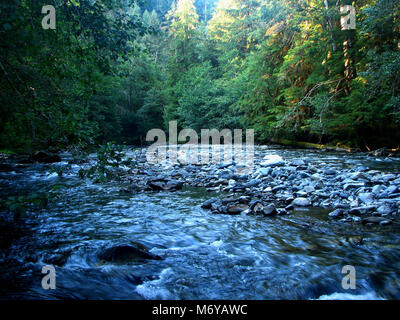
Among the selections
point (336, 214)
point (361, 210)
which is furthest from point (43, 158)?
point (361, 210)

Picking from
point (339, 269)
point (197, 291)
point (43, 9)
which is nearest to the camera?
point (197, 291)

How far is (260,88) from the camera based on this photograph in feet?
65.3

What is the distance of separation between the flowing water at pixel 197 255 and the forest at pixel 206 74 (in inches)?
50.1

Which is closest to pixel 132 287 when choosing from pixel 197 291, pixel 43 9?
pixel 197 291

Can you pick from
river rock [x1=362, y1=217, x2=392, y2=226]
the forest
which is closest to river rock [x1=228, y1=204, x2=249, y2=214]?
river rock [x1=362, y1=217, x2=392, y2=226]

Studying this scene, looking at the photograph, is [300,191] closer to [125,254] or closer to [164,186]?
[164,186]

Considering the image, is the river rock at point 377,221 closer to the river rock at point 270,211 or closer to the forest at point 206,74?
the river rock at point 270,211

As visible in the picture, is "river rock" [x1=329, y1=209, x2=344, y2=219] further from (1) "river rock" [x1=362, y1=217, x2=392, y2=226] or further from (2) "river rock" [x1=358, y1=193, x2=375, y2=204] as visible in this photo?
(2) "river rock" [x1=358, y1=193, x2=375, y2=204]

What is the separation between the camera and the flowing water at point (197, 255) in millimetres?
2246

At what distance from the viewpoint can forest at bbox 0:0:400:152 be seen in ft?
10.9

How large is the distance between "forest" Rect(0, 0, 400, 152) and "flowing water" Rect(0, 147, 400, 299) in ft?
4.18

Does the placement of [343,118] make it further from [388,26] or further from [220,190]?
[220,190]

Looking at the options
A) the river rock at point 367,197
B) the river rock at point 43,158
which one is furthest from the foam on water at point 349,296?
the river rock at point 43,158

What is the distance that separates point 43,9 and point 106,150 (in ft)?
7.88
